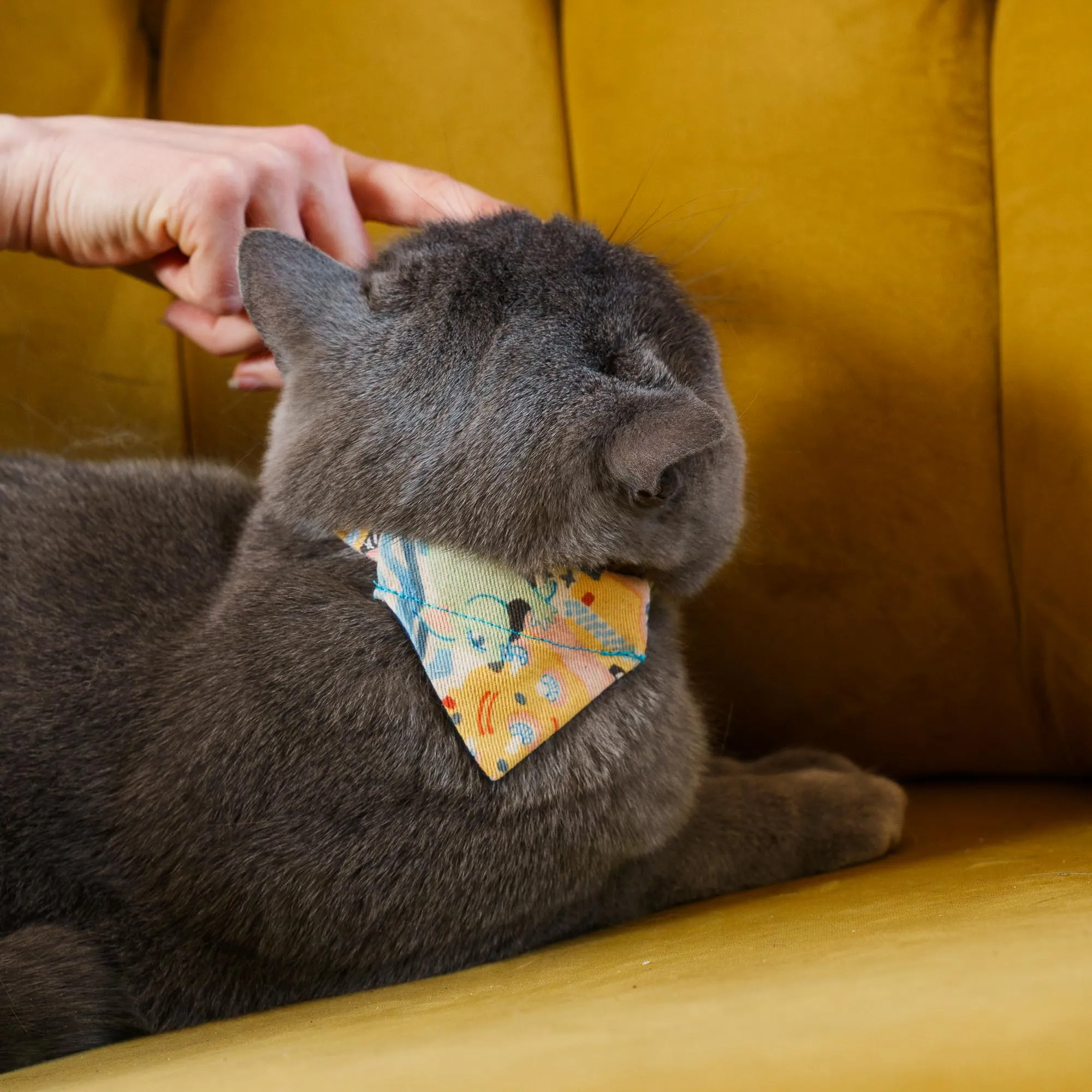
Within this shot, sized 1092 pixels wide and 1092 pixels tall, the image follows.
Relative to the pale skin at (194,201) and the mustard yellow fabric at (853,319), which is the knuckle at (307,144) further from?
the mustard yellow fabric at (853,319)

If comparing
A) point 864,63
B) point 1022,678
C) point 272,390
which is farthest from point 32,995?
point 864,63

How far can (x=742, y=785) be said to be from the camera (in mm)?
1035

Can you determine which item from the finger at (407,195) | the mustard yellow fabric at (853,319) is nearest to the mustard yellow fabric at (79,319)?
A: the finger at (407,195)

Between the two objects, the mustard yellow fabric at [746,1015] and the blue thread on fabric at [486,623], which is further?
the blue thread on fabric at [486,623]

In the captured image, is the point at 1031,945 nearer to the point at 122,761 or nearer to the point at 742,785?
the point at 742,785

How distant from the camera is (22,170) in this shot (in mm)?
1052

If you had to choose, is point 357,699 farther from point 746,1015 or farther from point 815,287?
point 815,287

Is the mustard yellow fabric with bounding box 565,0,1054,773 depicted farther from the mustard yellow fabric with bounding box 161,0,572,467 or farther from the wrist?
the wrist

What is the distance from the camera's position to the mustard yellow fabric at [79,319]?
4.18 ft

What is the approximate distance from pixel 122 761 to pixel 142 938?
0.14 meters

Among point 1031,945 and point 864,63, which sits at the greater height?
point 864,63

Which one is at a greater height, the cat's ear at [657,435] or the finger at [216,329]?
the finger at [216,329]

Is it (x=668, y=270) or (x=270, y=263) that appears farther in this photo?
(x=668, y=270)

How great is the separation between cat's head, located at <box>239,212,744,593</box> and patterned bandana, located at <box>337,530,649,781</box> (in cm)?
2
